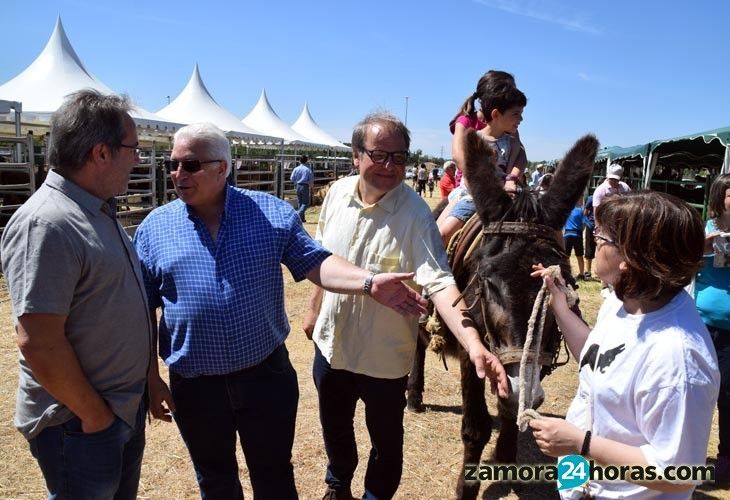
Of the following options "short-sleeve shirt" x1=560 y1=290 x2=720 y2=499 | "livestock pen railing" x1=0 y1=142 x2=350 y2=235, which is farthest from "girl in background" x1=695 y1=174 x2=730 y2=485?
"livestock pen railing" x1=0 y1=142 x2=350 y2=235

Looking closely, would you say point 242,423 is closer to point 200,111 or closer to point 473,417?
point 473,417

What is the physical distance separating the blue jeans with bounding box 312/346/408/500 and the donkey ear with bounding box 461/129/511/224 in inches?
44.7

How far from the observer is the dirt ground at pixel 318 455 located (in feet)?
11.2

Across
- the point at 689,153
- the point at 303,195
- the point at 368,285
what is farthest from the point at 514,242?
the point at 303,195

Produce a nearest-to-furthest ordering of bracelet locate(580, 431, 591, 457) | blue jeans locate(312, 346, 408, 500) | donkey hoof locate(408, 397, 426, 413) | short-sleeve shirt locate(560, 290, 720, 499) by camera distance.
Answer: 1. short-sleeve shirt locate(560, 290, 720, 499)
2. bracelet locate(580, 431, 591, 457)
3. blue jeans locate(312, 346, 408, 500)
4. donkey hoof locate(408, 397, 426, 413)

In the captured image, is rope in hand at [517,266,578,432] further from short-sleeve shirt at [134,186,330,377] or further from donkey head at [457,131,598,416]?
short-sleeve shirt at [134,186,330,377]

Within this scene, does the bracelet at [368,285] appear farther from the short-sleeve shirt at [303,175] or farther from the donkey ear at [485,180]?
the short-sleeve shirt at [303,175]

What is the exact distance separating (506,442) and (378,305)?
1.66 m

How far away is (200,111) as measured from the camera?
79.3 feet

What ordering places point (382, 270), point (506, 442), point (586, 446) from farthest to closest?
point (506, 442), point (382, 270), point (586, 446)

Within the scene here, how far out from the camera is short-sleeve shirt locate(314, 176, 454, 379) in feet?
8.48

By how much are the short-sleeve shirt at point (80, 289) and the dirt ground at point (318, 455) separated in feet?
5.98

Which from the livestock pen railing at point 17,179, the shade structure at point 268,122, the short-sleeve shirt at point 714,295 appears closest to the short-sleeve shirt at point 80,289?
the short-sleeve shirt at point 714,295

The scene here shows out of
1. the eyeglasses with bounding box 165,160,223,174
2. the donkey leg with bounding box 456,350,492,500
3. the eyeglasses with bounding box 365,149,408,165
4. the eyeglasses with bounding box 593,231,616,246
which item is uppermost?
the eyeglasses with bounding box 365,149,408,165
